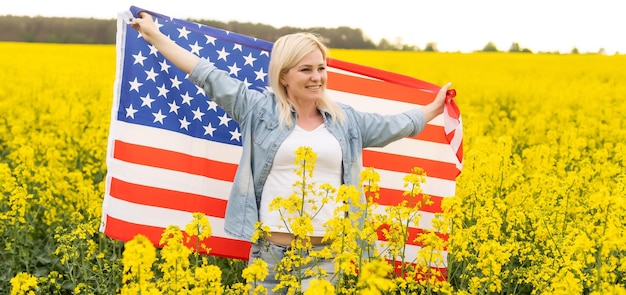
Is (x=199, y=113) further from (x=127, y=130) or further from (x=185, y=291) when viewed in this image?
(x=185, y=291)

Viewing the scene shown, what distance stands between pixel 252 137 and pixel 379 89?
1.80 meters

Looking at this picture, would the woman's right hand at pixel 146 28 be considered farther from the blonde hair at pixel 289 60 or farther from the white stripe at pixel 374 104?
the white stripe at pixel 374 104

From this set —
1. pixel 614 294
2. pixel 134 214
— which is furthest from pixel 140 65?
pixel 614 294

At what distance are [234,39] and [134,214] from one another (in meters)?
1.40

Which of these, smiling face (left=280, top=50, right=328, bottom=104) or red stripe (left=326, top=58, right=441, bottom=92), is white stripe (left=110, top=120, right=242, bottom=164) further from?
smiling face (left=280, top=50, right=328, bottom=104)

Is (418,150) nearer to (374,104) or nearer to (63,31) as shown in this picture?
(374,104)

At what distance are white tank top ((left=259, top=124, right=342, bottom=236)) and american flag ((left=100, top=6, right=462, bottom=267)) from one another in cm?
123

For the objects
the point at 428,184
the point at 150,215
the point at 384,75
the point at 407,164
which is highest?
the point at 384,75

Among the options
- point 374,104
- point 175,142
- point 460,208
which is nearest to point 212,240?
point 175,142

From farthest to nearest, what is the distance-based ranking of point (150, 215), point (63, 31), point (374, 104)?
point (63, 31), point (374, 104), point (150, 215)

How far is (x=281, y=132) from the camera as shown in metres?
3.95

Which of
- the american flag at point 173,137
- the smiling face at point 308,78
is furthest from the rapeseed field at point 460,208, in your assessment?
the smiling face at point 308,78

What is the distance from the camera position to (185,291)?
3.40 meters

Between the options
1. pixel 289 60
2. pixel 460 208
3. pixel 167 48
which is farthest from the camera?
pixel 167 48
